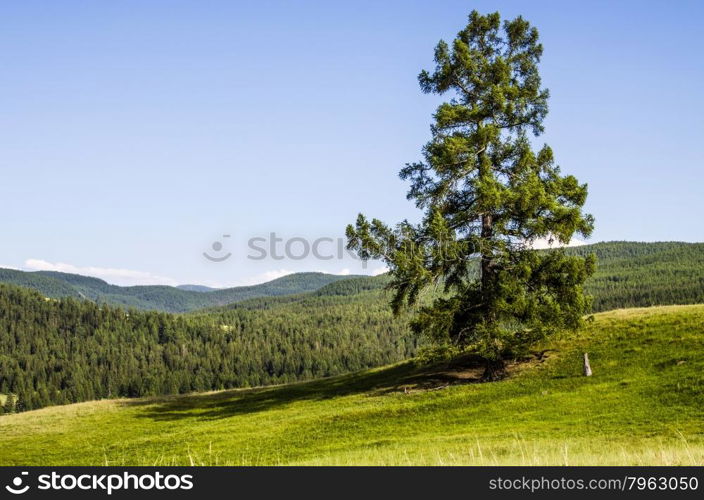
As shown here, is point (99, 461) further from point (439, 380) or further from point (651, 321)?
point (651, 321)

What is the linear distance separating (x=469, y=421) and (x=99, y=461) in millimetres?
17264

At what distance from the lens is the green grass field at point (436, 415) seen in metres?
22.6

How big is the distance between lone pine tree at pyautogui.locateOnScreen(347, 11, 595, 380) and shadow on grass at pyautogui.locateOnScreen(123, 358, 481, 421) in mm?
3667

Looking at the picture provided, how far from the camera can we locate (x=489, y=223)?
3744cm

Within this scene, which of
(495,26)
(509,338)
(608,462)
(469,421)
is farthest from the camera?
(495,26)

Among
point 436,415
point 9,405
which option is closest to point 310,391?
point 436,415

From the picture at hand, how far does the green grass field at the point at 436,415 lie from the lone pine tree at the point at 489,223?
134 inches

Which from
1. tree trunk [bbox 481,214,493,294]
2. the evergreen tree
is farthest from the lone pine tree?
the evergreen tree

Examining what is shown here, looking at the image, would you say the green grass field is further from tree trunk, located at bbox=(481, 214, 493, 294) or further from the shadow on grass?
tree trunk, located at bbox=(481, 214, 493, 294)

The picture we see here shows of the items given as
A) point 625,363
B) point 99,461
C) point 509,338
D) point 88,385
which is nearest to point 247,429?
point 99,461

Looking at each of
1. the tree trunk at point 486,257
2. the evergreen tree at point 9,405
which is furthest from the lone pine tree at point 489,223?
the evergreen tree at point 9,405

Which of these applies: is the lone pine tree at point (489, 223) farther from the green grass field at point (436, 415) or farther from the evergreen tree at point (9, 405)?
the evergreen tree at point (9, 405)

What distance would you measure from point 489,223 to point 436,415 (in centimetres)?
1284
